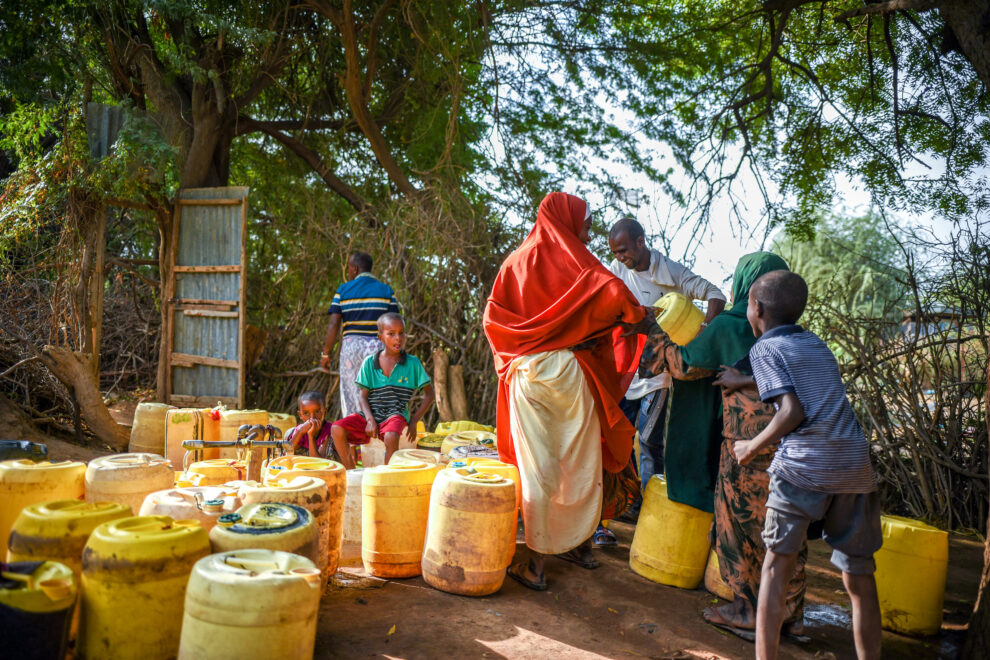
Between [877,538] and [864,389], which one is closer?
[877,538]

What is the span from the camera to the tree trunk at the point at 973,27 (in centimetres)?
343

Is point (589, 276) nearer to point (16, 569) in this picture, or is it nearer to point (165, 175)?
point (16, 569)

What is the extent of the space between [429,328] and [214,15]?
3866mm

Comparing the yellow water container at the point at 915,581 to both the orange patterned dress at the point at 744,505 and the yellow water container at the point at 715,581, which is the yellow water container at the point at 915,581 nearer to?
the orange patterned dress at the point at 744,505

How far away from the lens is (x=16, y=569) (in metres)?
1.91

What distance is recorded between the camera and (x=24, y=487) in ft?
8.90

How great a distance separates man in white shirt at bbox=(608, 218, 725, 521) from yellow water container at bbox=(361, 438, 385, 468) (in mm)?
1814

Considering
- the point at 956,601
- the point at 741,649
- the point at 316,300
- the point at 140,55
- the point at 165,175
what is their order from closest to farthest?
the point at 741,649
the point at 956,601
the point at 165,175
the point at 140,55
the point at 316,300

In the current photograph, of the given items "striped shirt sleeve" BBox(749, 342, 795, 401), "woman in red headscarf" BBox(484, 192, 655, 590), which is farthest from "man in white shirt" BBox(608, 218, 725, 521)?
"striped shirt sleeve" BBox(749, 342, 795, 401)

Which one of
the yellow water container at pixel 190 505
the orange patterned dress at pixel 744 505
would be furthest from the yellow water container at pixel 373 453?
the orange patterned dress at pixel 744 505

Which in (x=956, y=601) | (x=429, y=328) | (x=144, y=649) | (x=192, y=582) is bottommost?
(x=956, y=601)

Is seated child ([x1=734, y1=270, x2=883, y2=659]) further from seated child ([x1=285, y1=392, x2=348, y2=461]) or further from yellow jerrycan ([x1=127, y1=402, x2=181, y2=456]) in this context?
yellow jerrycan ([x1=127, y1=402, x2=181, y2=456])

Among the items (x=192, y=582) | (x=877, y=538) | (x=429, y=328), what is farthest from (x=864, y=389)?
(x=192, y=582)

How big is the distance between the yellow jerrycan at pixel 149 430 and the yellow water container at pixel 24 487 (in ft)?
9.31
